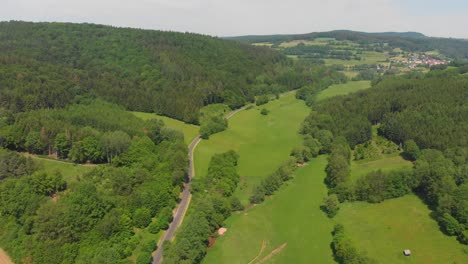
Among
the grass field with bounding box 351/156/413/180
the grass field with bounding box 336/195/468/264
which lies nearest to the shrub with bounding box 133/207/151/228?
the grass field with bounding box 336/195/468/264

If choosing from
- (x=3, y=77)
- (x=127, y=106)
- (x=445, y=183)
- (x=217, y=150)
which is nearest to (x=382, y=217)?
(x=445, y=183)

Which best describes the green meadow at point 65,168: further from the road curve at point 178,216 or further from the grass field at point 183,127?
the grass field at point 183,127

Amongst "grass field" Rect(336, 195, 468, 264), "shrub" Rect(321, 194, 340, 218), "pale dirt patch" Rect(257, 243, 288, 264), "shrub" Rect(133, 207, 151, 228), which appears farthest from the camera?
"shrub" Rect(321, 194, 340, 218)

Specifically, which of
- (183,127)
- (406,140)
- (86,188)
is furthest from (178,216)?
(406,140)

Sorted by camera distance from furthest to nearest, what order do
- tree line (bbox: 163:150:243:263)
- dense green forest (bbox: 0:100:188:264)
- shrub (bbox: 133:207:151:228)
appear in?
shrub (bbox: 133:207:151:228) < dense green forest (bbox: 0:100:188:264) < tree line (bbox: 163:150:243:263)

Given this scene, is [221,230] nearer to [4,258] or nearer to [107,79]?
[4,258]

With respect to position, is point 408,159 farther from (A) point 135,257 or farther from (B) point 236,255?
(A) point 135,257

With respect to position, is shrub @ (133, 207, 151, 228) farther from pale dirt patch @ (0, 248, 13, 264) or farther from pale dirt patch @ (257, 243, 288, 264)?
pale dirt patch @ (257, 243, 288, 264)
